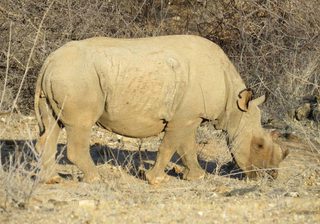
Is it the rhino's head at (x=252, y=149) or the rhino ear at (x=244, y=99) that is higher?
the rhino ear at (x=244, y=99)

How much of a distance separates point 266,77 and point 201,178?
4.86 metres

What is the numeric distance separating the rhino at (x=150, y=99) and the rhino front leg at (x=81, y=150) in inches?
0.4

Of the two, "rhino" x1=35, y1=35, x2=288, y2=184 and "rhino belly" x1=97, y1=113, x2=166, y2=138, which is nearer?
"rhino" x1=35, y1=35, x2=288, y2=184

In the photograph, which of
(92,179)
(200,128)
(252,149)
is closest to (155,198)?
(92,179)

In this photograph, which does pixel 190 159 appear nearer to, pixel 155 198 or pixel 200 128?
pixel 155 198

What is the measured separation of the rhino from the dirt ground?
325 millimetres

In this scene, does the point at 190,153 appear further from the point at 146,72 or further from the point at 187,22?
the point at 187,22

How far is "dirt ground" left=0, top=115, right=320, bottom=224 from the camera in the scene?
6.89m

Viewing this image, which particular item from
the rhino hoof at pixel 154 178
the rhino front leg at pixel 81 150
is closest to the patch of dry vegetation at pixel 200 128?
the rhino hoof at pixel 154 178

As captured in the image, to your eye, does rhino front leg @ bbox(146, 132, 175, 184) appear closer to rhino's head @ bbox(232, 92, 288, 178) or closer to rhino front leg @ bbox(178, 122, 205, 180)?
rhino front leg @ bbox(178, 122, 205, 180)

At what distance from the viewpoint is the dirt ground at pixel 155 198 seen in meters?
6.89

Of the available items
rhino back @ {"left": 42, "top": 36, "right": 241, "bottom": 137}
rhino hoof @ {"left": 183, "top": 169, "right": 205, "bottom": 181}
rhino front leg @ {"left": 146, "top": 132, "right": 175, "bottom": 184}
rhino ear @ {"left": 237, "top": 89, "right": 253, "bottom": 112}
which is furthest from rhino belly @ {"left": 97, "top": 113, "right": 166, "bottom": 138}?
rhino ear @ {"left": 237, "top": 89, "right": 253, "bottom": 112}

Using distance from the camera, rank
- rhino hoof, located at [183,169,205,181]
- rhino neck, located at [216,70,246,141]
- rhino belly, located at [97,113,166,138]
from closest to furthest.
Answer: rhino belly, located at [97,113,166,138] → rhino neck, located at [216,70,246,141] → rhino hoof, located at [183,169,205,181]

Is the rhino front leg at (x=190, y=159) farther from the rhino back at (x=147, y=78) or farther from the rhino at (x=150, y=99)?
the rhino back at (x=147, y=78)
